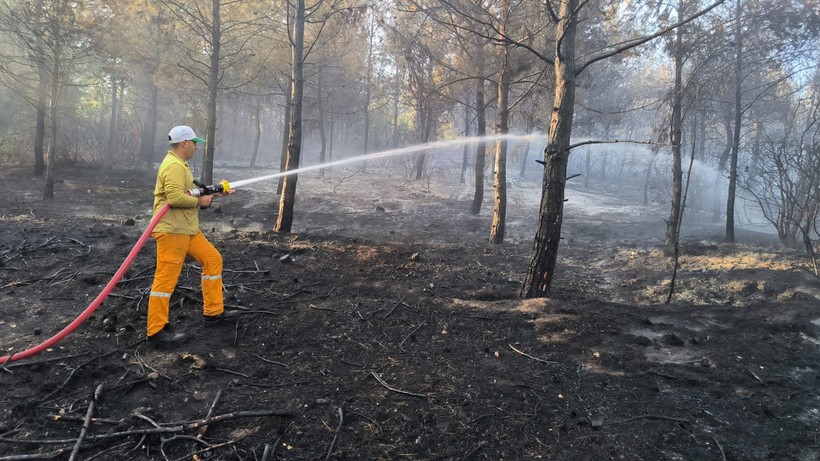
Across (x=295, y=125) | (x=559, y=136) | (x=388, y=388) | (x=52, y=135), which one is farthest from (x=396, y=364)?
(x=52, y=135)

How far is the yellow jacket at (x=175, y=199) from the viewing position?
4.20m

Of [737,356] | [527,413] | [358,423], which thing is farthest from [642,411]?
[358,423]

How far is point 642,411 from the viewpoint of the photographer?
3361 millimetres

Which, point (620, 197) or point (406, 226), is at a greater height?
point (620, 197)

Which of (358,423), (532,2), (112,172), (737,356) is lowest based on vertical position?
(358,423)

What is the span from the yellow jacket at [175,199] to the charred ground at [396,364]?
1.11 m

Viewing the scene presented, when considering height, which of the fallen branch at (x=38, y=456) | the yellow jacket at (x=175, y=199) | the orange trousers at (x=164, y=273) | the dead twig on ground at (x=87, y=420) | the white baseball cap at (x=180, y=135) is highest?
the white baseball cap at (x=180, y=135)

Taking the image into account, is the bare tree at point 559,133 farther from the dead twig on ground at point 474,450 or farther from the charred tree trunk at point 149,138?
the charred tree trunk at point 149,138

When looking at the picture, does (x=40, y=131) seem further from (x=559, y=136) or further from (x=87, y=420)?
(x=559, y=136)

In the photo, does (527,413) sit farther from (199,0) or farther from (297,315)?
(199,0)

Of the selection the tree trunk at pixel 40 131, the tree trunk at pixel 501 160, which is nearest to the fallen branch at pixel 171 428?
the tree trunk at pixel 501 160

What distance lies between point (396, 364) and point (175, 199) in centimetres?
261

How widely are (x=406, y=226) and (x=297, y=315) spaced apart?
8983 mm

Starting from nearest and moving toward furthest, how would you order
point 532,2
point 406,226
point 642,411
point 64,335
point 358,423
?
point 358,423 → point 642,411 → point 64,335 → point 532,2 → point 406,226
